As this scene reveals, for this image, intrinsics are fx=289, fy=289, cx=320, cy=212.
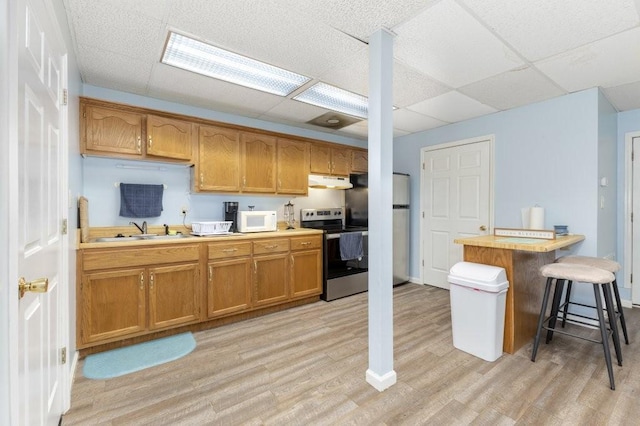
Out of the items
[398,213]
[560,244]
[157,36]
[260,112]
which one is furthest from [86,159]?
[560,244]

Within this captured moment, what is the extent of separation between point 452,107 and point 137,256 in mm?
3757

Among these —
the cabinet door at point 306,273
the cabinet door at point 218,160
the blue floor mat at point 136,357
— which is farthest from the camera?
the cabinet door at point 306,273

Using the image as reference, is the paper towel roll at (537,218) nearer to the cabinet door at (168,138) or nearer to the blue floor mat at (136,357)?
the blue floor mat at (136,357)

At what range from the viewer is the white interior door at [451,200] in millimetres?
3863

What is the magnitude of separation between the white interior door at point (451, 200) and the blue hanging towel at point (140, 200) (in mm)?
3697

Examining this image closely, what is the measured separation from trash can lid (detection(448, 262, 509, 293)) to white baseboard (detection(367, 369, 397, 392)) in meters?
0.96

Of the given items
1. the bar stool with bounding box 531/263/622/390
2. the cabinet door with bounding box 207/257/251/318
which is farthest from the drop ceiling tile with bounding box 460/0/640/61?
the cabinet door with bounding box 207/257/251/318

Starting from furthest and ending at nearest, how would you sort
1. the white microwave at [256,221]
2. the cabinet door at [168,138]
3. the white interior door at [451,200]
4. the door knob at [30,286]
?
the white interior door at [451,200] < the white microwave at [256,221] < the cabinet door at [168,138] < the door knob at [30,286]

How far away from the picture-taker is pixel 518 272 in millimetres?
2457

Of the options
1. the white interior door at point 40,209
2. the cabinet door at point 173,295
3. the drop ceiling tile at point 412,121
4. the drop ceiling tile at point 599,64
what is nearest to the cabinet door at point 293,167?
the drop ceiling tile at point 412,121

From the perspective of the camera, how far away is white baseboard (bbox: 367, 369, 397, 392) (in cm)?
197

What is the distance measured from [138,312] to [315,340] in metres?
1.62

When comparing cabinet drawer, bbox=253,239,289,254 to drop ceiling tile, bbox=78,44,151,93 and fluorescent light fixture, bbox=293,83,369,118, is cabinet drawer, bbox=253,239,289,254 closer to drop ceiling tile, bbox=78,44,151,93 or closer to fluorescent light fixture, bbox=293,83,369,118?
fluorescent light fixture, bbox=293,83,369,118

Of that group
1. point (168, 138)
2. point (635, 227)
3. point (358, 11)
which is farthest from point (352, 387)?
point (635, 227)
